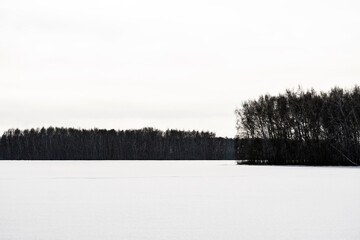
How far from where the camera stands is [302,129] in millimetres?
58156

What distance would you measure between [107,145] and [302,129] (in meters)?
80.6

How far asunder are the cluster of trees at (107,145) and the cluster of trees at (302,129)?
2754 inches

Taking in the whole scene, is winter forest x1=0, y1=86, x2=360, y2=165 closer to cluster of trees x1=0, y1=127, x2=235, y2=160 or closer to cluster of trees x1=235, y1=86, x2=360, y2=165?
cluster of trees x1=235, y1=86, x2=360, y2=165

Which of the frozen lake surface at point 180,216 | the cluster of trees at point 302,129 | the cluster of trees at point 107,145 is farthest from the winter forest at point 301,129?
the cluster of trees at point 107,145

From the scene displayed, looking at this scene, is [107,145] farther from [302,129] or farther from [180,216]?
[180,216]

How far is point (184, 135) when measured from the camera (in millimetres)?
146250

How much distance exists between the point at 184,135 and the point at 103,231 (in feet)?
450

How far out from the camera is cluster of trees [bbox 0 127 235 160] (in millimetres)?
129750

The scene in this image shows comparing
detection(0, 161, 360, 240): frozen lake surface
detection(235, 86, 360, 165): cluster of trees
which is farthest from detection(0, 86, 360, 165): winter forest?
detection(0, 161, 360, 240): frozen lake surface

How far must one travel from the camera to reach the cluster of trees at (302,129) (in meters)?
53.3

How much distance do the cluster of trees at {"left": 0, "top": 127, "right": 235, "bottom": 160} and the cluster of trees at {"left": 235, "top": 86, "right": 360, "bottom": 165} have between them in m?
70.0

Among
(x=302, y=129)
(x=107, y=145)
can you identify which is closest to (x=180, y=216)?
(x=302, y=129)

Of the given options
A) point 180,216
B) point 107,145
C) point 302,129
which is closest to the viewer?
point 180,216

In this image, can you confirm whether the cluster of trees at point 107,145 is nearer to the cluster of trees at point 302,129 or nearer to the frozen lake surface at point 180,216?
the cluster of trees at point 302,129
